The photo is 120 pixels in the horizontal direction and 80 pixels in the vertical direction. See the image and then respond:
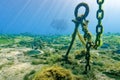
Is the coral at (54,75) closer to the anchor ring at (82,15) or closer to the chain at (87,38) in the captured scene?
the chain at (87,38)

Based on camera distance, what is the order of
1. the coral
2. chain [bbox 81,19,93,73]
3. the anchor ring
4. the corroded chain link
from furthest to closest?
1. the coral
2. the anchor ring
3. chain [bbox 81,19,93,73]
4. the corroded chain link

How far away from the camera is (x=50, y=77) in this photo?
18.0 m

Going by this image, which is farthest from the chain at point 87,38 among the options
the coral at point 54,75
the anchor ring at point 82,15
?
the coral at point 54,75

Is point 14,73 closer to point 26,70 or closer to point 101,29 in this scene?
point 26,70

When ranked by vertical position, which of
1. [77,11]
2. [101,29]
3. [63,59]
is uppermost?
[77,11]

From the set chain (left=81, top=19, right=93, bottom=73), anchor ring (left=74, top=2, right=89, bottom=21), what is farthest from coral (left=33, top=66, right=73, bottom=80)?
anchor ring (left=74, top=2, right=89, bottom=21)

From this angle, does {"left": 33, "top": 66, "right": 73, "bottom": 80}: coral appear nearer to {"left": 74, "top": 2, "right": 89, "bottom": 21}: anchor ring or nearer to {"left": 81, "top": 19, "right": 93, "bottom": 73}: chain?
{"left": 81, "top": 19, "right": 93, "bottom": 73}: chain

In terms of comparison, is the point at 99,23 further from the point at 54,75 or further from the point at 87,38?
the point at 54,75

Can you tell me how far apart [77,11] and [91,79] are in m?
5.67

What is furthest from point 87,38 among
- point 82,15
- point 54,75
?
point 54,75

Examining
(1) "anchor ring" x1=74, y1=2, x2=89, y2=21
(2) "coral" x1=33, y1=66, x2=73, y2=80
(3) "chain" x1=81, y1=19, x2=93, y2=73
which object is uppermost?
(1) "anchor ring" x1=74, y1=2, x2=89, y2=21

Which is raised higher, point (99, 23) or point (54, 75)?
point (99, 23)

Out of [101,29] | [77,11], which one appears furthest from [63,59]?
[101,29]

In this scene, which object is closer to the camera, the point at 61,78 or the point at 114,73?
the point at 61,78
